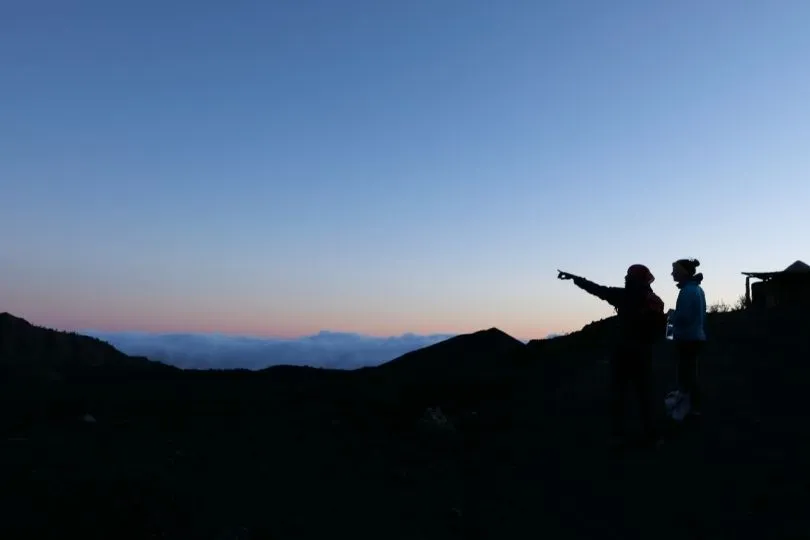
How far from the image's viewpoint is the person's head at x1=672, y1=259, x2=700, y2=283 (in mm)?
10453

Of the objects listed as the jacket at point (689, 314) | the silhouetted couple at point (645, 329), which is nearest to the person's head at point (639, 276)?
the silhouetted couple at point (645, 329)

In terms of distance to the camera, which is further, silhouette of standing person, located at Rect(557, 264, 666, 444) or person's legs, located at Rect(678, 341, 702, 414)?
person's legs, located at Rect(678, 341, 702, 414)

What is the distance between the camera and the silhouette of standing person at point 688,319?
1017cm

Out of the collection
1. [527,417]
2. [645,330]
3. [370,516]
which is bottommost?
[370,516]

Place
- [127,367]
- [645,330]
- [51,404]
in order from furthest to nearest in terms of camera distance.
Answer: [127,367], [51,404], [645,330]

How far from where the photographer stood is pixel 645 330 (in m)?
9.77


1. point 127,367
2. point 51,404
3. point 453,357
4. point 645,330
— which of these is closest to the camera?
point 645,330

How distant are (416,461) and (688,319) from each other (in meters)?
4.18

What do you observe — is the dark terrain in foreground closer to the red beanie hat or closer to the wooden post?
the red beanie hat

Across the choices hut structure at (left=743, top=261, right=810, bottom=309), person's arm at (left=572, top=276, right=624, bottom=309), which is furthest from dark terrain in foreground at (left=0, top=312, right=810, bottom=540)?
hut structure at (left=743, top=261, right=810, bottom=309)

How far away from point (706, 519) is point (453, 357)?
63.9 ft

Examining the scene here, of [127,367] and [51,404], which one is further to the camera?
[127,367]

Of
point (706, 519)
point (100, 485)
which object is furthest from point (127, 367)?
point (706, 519)

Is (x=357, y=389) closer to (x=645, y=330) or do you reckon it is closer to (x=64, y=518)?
(x=645, y=330)
